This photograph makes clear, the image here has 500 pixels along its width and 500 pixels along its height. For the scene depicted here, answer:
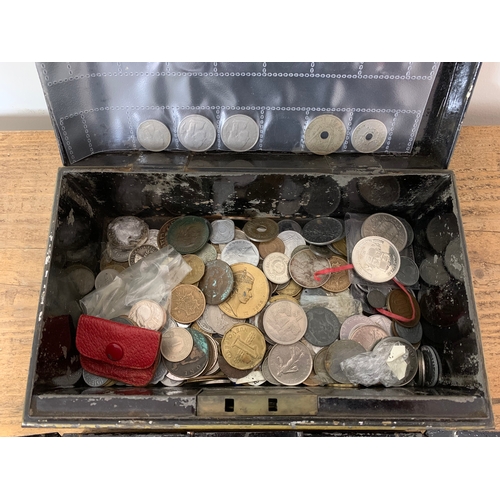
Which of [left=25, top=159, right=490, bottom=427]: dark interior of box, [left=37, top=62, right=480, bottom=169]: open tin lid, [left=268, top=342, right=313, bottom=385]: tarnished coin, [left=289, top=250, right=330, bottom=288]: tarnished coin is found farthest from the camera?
[left=289, top=250, right=330, bottom=288]: tarnished coin

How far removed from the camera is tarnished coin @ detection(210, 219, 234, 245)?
50.6 inches

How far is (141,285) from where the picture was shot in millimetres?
1248

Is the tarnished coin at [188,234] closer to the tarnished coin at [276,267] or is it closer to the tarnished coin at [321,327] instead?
the tarnished coin at [276,267]

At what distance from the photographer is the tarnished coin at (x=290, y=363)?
114cm

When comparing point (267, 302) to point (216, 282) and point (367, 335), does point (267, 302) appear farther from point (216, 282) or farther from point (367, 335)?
point (367, 335)

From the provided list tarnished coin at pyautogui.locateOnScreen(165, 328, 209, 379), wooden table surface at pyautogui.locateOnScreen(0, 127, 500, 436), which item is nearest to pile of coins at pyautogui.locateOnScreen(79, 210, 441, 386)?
tarnished coin at pyautogui.locateOnScreen(165, 328, 209, 379)

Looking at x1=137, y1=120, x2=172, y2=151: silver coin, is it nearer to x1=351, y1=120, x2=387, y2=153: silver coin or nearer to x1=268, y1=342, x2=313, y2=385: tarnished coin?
x1=351, y1=120, x2=387, y2=153: silver coin

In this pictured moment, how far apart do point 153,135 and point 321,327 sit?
67 centimetres

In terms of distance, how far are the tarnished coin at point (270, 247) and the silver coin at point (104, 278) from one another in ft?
1.37

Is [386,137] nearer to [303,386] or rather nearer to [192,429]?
[303,386]

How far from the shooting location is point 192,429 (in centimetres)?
103

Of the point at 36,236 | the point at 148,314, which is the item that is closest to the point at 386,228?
the point at 148,314

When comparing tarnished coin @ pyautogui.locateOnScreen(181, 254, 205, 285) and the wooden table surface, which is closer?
the wooden table surface

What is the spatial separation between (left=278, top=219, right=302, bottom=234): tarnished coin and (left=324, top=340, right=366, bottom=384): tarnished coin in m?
0.35
